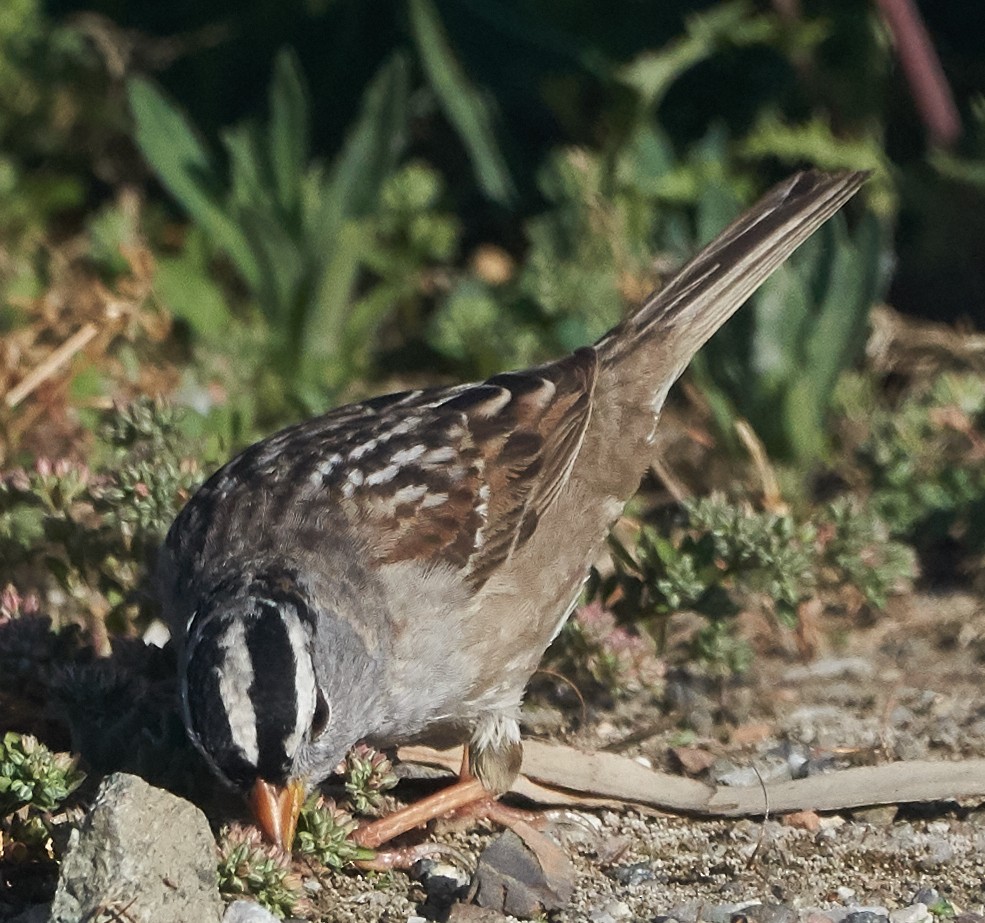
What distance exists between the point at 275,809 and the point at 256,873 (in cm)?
14

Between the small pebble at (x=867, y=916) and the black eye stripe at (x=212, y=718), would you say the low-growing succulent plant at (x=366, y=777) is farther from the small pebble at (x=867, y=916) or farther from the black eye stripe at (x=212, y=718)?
the small pebble at (x=867, y=916)

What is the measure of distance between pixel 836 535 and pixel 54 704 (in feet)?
7.19

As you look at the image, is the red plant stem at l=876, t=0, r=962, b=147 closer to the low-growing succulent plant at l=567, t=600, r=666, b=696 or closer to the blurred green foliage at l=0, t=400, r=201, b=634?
the low-growing succulent plant at l=567, t=600, r=666, b=696

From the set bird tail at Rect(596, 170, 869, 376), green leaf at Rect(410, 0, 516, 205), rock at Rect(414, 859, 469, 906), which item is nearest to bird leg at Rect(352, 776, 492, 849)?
rock at Rect(414, 859, 469, 906)

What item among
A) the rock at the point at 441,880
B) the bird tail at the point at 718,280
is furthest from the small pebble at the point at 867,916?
the bird tail at the point at 718,280

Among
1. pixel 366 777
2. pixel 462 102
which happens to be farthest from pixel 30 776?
pixel 462 102

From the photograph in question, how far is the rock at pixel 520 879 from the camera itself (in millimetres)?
3672

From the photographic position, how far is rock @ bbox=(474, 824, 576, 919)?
3.67 meters

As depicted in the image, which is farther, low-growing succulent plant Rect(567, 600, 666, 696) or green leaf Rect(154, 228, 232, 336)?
green leaf Rect(154, 228, 232, 336)

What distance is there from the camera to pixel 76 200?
702 cm

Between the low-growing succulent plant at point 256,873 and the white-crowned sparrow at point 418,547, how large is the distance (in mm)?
69

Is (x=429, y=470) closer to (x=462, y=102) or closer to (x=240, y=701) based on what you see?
(x=240, y=701)

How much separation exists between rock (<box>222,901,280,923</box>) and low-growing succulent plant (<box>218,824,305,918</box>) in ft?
0.05

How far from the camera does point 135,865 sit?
3264mm
